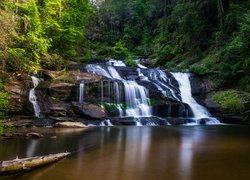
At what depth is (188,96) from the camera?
79.0ft

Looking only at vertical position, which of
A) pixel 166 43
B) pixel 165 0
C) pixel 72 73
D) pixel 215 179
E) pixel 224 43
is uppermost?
pixel 165 0

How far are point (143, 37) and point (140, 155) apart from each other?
3626 cm

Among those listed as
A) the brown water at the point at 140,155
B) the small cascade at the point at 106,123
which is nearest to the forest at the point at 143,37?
the brown water at the point at 140,155

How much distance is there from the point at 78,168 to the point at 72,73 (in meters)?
15.0

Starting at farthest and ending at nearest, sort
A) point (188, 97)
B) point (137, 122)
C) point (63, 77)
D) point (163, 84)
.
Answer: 1. point (163, 84)
2. point (188, 97)
3. point (63, 77)
4. point (137, 122)

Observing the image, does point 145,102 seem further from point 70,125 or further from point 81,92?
point 70,125

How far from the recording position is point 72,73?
2234cm

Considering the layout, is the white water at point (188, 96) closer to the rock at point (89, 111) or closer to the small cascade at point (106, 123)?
the small cascade at point (106, 123)

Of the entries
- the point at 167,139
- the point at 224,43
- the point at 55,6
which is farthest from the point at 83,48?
the point at 167,139

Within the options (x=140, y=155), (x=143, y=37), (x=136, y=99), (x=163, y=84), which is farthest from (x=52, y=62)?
(x=143, y=37)

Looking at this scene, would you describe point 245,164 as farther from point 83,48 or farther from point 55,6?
point 83,48

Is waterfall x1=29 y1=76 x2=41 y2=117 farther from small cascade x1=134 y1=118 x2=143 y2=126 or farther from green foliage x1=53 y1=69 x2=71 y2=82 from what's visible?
small cascade x1=134 y1=118 x2=143 y2=126

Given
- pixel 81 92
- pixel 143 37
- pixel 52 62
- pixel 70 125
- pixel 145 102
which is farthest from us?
pixel 143 37

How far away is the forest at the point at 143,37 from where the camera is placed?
19.3 meters
